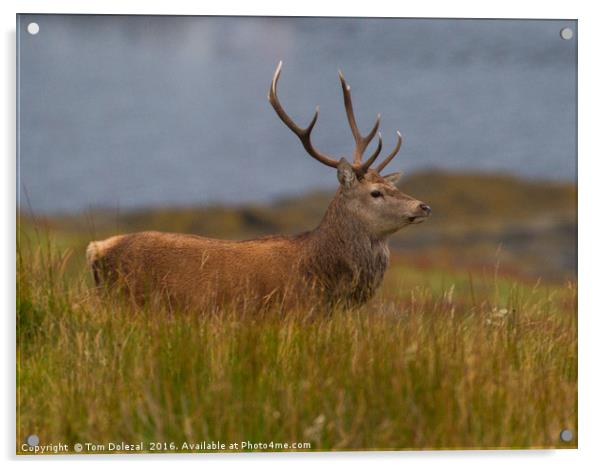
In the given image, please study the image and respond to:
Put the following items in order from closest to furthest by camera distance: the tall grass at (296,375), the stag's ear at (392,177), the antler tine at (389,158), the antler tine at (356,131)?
the tall grass at (296,375)
the antler tine at (356,131)
the antler tine at (389,158)
the stag's ear at (392,177)

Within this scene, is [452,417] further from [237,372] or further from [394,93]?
[394,93]

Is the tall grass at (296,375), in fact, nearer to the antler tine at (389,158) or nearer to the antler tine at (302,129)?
the antler tine at (389,158)

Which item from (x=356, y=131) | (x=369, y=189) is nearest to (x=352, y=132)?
(x=356, y=131)

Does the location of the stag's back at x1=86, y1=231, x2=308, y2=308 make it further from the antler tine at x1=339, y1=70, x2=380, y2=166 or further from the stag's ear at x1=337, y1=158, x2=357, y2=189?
the antler tine at x1=339, y1=70, x2=380, y2=166

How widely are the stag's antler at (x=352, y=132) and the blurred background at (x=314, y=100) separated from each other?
0.05 meters

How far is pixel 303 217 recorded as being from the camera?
23.7 ft

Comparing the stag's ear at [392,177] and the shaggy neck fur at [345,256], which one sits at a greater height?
the stag's ear at [392,177]

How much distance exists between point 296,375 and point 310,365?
0.08 m

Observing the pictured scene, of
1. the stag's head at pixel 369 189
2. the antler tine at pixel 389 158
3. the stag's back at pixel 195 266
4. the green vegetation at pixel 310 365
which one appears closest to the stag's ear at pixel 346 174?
the stag's head at pixel 369 189

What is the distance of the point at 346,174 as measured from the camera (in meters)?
6.98

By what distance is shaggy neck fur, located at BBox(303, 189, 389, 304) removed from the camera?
6.98 metres

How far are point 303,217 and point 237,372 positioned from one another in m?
1.80

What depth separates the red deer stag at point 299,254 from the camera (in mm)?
6848
